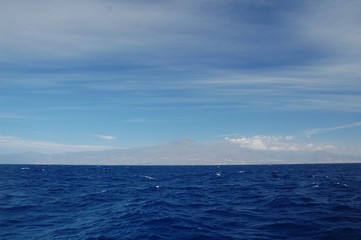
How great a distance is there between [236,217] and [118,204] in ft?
50.4

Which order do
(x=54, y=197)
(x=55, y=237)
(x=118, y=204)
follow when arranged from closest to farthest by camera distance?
1. (x=55, y=237)
2. (x=118, y=204)
3. (x=54, y=197)

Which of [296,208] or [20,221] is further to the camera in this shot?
[296,208]

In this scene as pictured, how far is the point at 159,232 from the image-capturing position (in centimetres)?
2394

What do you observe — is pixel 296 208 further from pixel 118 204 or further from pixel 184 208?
pixel 118 204

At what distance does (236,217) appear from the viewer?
28953mm

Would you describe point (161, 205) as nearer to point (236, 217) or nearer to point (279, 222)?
point (236, 217)

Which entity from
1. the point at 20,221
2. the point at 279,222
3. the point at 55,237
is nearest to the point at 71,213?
the point at 20,221

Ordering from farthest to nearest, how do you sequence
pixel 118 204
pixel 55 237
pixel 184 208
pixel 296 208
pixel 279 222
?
1. pixel 118 204
2. pixel 184 208
3. pixel 296 208
4. pixel 279 222
5. pixel 55 237

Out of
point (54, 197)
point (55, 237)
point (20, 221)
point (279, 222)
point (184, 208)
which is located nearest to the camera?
point (55, 237)

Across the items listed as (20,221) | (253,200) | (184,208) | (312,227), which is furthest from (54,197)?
(312,227)

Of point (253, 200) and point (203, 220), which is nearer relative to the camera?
point (203, 220)

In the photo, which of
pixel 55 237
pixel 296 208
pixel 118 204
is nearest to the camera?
pixel 55 237

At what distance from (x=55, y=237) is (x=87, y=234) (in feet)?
7.34

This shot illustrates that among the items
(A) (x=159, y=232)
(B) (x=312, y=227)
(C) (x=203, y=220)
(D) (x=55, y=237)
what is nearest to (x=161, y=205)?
(C) (x=203, y=220)
